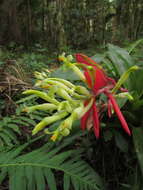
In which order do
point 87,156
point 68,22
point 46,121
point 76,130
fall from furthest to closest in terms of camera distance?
point 68,22 → point 87,156 → point 76,130 → point 46,121

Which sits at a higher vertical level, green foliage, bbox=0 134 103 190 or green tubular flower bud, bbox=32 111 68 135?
green tubular flower bud, bbox=32 111 68 135

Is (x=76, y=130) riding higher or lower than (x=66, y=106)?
lower

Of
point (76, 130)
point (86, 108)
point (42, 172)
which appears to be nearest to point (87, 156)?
point (76, 130)

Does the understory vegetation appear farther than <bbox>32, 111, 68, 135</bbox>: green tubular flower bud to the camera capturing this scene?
Yes

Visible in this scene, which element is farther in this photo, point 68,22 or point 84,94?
point 68,22

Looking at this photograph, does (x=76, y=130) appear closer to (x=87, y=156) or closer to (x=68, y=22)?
(x=87, y=156)

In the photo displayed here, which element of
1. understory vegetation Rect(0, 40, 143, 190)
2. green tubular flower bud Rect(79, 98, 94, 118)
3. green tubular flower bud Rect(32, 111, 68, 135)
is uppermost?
green tubular flower bud Rect(79, 98, 94, 118)

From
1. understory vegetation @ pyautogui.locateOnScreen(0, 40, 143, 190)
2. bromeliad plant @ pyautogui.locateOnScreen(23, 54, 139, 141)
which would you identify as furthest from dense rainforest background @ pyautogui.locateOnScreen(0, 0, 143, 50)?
bromeliad plant @ pyautogui.locateOnScreen(23, 54, 139, 141)

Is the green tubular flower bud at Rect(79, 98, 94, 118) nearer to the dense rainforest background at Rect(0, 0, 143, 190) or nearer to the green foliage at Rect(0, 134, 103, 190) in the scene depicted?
the dense rainforest background at Rect(0, 0, 143, 190)

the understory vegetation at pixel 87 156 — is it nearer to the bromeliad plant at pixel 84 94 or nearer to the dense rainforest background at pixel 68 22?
the bromeliad plant at pixel 84 94

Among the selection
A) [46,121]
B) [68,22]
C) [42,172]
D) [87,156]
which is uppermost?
[46,121]

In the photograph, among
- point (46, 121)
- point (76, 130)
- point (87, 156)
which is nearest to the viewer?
point (46, 121)

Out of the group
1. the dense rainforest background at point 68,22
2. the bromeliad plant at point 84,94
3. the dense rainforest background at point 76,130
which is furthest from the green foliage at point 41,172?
the dense rainforest background at point 68,22

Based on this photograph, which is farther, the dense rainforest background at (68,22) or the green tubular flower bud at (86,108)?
the dense rainforest background at (68,22)
